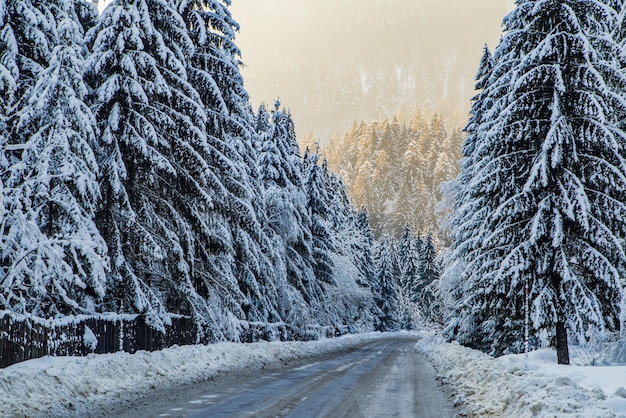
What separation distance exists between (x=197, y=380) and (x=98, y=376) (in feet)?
9.89

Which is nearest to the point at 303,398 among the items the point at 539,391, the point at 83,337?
the point at 539,391

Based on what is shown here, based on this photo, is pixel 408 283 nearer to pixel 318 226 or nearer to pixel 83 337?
pixel 318 226

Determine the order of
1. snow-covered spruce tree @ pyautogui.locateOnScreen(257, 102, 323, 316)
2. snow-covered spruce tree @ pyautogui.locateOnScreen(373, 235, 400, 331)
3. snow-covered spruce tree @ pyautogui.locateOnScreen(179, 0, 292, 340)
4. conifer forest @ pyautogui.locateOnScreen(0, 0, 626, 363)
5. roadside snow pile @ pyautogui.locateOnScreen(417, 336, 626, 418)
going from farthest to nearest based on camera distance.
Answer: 1. snow-covered spruce tree @ pyautogui.locateOnScreen(373, 235, 400, 331)
2. snow-covered spruce tree @ pyautogui.locateOnScreen(257, 102, 323, 316)
3. snow-covered spruce tree @ pyautogui.locateOnScreen(179, 0, 292, 340)
4. conifer forest @ pyautogui.locateOnScreen(0, 0, 626, 363)
5. roadside snow pile @ pyautogui.locateOnScreen(417, 336, 626, 418)

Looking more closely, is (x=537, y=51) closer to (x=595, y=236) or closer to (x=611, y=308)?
(x=595, y=236)

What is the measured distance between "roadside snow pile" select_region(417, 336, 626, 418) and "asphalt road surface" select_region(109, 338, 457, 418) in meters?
0.63

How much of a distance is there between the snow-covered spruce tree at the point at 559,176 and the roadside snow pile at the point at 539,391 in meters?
3.08

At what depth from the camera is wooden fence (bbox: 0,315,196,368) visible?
10523 mm

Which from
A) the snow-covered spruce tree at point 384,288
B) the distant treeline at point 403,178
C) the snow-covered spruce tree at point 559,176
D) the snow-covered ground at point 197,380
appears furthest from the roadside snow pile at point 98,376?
the distant treeline at point 403,178

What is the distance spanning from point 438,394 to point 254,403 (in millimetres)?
4468

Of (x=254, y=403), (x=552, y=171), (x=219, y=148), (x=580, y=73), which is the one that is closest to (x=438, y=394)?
(x=254, y=403)

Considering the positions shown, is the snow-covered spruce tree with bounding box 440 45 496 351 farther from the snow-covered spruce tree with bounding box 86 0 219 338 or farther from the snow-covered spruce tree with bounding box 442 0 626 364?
the snow-covered spruce tree with bounding box 86 0 219 338

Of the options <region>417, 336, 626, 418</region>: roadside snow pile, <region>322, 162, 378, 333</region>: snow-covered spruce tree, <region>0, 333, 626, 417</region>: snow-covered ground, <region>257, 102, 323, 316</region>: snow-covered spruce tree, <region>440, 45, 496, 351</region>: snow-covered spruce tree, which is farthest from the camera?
<region>322, 162, 378, 333</region>: snow-covered spruce tree

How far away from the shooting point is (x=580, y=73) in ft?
49.7

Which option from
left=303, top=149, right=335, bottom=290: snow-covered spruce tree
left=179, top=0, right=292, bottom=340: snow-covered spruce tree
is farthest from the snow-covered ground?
left=303, top=149, right=335, bottom=290: snow-covered spruce tree
